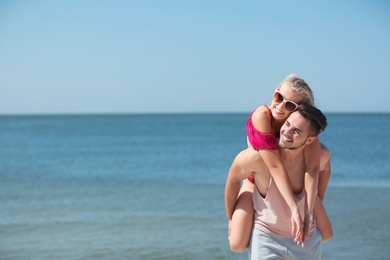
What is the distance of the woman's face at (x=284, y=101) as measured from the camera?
2.54 m

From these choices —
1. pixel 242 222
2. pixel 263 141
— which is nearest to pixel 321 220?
pixel 242 222

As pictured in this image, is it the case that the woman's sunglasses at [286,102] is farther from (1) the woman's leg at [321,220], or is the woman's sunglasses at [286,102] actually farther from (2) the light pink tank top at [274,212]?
(1) the woman's leg at [321,220]

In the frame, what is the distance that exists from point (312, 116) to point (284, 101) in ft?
0.45

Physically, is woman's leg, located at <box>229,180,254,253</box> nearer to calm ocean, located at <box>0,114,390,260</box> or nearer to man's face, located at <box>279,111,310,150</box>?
man's face, located at <box>279,111,310,150</box>

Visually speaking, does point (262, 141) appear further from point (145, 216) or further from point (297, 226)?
point (145, 216)

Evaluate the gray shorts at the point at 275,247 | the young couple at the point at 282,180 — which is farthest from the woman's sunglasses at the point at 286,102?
the gray shorts at the point at 275,247

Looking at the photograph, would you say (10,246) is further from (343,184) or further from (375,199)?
(343,184)

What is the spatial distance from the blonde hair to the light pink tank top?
40 centimetres

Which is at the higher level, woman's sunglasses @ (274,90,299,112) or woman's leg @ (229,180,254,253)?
woman's sunglasses @ (274,90,299,112)

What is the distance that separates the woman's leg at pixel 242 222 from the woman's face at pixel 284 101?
A: 0.43 meters

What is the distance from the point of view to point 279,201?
8.74ft

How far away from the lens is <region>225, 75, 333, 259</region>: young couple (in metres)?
2.54

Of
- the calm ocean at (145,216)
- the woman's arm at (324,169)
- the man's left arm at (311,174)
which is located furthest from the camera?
the calm ocean at (145,216)

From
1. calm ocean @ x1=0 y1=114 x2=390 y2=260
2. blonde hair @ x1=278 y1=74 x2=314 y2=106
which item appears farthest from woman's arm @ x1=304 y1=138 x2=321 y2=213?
calm ocean @ x1=0 y1=114 x2=390 y2=260
